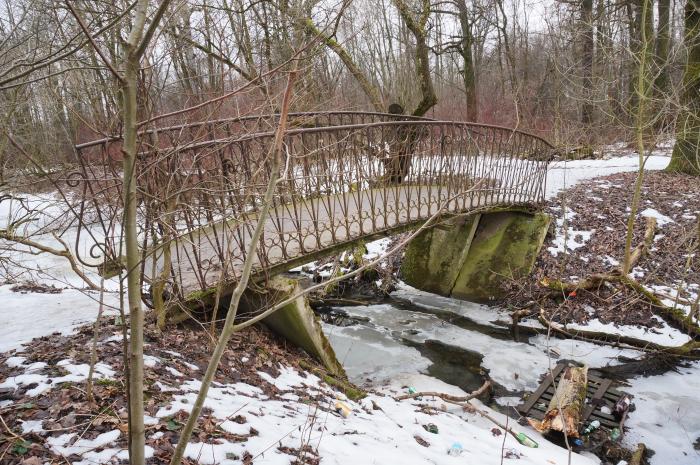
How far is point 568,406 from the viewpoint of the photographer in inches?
168

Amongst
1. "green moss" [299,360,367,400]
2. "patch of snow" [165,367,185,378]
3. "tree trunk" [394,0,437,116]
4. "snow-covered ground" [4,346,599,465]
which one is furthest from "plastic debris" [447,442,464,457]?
"tree trunk" [394,0,437,116]

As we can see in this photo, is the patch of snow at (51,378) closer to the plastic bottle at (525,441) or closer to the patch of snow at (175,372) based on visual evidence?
the patch of snow at (175,372)

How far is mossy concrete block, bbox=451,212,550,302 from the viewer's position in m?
7.37

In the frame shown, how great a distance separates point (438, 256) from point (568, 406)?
412 centimetres

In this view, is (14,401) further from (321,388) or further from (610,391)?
(610,391)

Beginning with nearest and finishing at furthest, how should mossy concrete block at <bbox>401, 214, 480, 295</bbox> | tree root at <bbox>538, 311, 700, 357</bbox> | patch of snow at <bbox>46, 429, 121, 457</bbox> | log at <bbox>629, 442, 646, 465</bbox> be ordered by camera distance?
patch of snow at <bbox>46, 429, 121, 457</bbox> < log at <bbox>629, 442, 646, 465</bbox> < tree root at <bbox>538, 311, 700, 357</bbox> < mossy concrete block at <bbox>401, 214, 480, 295</bbox>

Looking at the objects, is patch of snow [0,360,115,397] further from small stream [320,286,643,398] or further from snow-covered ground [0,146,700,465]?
small stream [320,286,643,398]

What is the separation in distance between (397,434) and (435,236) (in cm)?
546

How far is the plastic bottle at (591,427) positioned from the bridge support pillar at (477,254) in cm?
314

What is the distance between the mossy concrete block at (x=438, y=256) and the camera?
788 cm

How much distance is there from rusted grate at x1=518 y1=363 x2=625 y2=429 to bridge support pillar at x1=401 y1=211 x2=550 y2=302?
2.49 meters

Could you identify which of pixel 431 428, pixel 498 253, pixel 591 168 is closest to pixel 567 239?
pixel 498 253

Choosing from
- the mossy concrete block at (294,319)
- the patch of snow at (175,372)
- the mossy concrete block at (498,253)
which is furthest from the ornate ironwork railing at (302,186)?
the patch of snow at (175,372)

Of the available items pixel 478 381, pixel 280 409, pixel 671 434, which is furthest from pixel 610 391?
pixel 280 409
